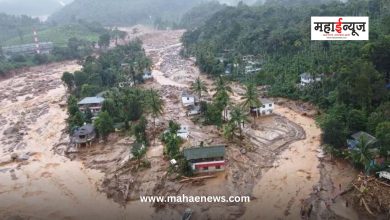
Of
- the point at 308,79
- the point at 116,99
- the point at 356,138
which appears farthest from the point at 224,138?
the point at 308,79

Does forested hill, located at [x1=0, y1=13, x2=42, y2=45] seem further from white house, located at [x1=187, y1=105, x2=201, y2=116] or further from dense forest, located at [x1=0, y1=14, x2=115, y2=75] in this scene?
white house, located at [x1=187, y1=105, x2=201, y2=116]

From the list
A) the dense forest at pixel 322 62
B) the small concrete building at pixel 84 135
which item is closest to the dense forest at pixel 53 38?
the dense forest at pixel 322 62

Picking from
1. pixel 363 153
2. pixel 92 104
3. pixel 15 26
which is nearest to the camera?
pixel 363 153

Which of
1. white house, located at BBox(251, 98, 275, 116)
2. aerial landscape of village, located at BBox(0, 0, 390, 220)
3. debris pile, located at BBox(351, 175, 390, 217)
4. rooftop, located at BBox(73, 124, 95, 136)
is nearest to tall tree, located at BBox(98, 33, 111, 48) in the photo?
aerial landscape of village, located at BBox(0, 0, 390, 220)

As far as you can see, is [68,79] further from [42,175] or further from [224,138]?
[224,138]

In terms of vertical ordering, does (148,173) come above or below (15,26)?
below

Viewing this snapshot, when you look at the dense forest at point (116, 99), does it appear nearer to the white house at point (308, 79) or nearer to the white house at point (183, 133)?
the white house at point (183, 133)
